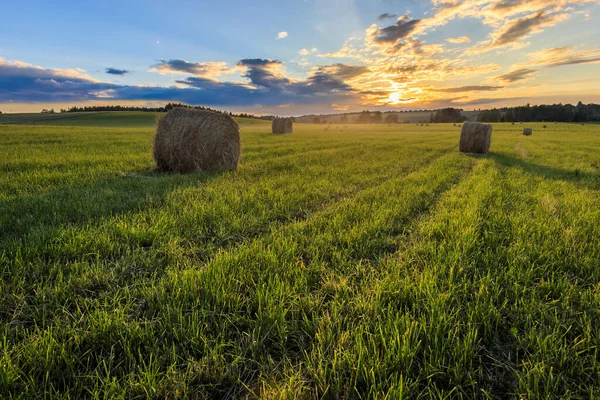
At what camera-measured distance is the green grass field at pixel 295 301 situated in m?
2.02

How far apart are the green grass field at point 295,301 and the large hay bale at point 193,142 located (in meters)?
5.36

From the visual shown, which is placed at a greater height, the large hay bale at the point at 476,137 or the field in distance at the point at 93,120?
the field in distance at the point at 93,120

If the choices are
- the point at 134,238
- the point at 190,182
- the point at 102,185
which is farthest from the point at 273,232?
the point at 102,185

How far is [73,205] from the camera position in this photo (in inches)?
213

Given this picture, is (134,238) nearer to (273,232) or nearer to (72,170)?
(273,232)

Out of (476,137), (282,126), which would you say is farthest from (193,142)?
(282,126)

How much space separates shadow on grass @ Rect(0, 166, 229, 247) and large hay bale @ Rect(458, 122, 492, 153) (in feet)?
56.2

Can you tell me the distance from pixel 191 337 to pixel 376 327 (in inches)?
55.3

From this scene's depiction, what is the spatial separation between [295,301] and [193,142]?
31.3 feet

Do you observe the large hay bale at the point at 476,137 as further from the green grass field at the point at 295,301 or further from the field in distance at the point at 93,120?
the field in distance at the point at 93,120

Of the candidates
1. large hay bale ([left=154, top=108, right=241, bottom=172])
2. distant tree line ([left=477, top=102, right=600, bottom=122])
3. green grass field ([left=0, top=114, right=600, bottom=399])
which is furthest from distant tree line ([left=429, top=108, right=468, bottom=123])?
green grass field ([left=0, top=114, right=600, bottom=399])

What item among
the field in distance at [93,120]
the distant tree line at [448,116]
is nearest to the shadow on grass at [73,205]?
the field in distance at [93,120]

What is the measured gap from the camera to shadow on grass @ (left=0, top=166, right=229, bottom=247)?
14.5 feet

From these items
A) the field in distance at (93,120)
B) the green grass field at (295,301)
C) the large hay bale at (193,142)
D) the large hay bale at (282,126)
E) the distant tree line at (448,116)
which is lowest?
the green grass field at (295,301)
